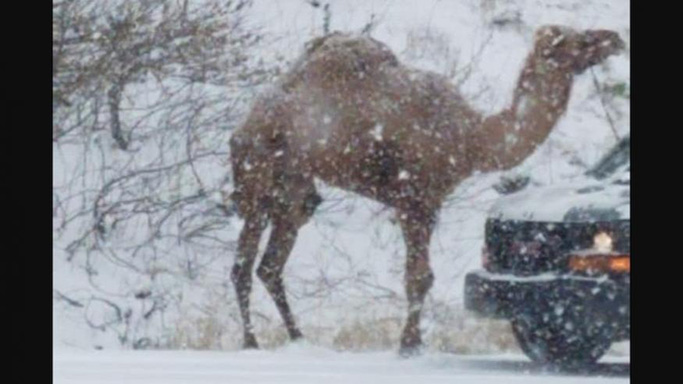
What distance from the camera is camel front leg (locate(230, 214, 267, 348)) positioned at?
39.5ft

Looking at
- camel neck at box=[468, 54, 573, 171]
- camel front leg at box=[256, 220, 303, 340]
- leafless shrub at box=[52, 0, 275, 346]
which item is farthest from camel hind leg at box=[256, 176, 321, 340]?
leafless shrub at box=[52, 0, 275, 346]

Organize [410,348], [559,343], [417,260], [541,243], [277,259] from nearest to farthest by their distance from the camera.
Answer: [541,243] < [559,343] < [410,348] < [417,260] < [277,259]

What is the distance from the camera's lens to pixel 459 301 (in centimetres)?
1391

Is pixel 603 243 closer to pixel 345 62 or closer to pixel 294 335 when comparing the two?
pixel 345 62

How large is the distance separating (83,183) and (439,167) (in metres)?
4.11

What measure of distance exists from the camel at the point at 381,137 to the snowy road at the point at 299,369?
29.5 inches

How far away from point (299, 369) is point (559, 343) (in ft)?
3.88

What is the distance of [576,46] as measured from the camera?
38.4ft

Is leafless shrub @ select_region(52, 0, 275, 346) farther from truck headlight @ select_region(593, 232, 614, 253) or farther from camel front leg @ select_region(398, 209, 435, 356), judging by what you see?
truck headlight @ select_region(593, 232, 614, 253)

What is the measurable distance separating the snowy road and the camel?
29.5 inches

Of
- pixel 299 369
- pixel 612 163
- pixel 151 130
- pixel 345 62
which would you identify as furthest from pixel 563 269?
pixel 151 130

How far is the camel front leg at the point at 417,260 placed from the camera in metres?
11.4

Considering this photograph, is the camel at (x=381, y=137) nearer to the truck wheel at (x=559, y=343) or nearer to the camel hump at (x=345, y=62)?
the camel hump at (x=345, y=62)
